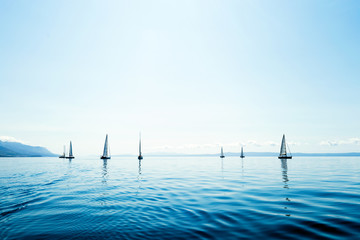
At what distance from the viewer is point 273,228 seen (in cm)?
784

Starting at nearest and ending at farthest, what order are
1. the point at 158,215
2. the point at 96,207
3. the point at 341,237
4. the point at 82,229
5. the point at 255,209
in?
the point at 341,237, the point at 82,229, the point at 158,215, the point at 255,209, the point at 96,207

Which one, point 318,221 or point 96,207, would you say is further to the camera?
point 96,207

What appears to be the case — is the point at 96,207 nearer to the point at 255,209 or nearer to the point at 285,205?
the point at 255,209

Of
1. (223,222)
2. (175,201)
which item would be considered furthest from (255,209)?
(175,201)

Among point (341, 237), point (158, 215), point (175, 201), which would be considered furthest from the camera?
point (175, 201)

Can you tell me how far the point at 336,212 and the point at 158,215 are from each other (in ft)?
31.8

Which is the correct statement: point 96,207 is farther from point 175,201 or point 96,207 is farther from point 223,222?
→ point 223,222

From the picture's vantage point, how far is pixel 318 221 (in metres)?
8.62

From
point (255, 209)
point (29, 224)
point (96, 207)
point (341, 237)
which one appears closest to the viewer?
point (341, 237)

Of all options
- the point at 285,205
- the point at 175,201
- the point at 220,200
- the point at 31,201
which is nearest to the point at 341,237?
the point at 285,205

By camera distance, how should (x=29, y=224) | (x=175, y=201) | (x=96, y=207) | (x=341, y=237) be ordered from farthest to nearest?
(x=175, y=201) < (x=96, y=207) < (x=29, y=224) < (x=341, y=237)

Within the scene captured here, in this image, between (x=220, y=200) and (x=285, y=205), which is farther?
(x=220, y=200)

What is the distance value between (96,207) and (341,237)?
1220 centimetres

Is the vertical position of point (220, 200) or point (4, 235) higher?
point (4, 235)
